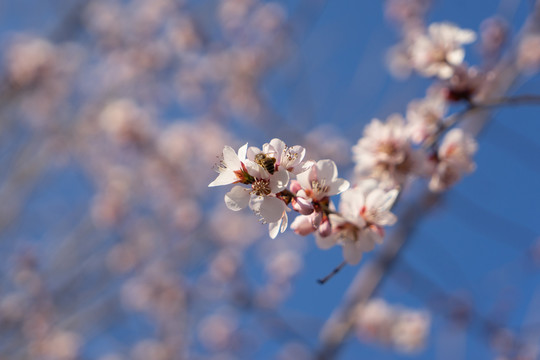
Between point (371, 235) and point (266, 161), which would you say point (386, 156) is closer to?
point (371, 235)

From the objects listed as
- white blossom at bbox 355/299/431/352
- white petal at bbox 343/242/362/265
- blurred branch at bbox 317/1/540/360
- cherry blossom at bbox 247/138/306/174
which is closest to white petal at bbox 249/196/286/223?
cherry blossom at bbox 247/138/306/174

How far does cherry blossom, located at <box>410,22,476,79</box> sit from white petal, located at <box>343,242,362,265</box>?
0.98 meters

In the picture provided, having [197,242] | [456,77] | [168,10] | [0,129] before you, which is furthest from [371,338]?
[168,10]

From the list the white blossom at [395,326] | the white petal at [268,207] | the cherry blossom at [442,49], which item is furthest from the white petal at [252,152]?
the white blossom at [395,326]

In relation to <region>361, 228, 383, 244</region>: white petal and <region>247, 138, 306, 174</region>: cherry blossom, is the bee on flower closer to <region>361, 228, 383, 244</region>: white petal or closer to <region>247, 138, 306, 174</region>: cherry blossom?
<region>247, 138, 306, 174</region>: cherry blossom

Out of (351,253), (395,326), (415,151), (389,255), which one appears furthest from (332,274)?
(395,326)

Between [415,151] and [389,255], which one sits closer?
[415,151]

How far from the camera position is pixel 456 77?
1807 mm

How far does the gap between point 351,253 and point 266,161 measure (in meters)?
0.43

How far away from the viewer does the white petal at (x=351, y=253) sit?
1.29 m

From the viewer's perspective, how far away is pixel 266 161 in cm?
115

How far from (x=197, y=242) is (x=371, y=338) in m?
2.65

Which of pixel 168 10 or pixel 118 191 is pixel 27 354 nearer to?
pixel 118 191

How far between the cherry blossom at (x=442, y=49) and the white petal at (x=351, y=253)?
3.21 feet
